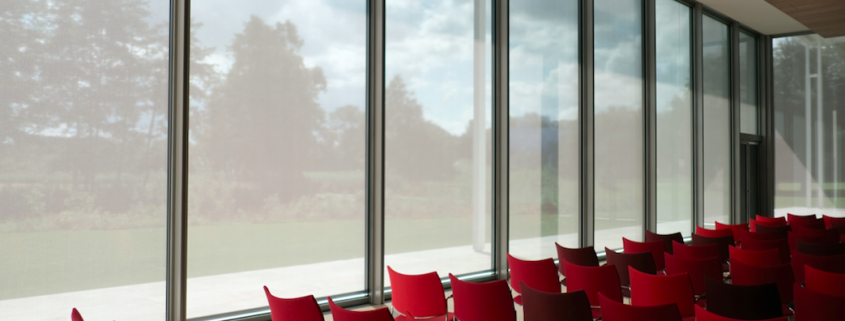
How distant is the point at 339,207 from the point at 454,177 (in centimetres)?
146

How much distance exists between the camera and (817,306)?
299 centimetres

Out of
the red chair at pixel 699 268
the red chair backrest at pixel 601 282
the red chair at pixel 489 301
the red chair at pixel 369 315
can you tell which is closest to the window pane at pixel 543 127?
the red chair at pixel 699 268

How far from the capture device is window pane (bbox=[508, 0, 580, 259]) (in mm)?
6645

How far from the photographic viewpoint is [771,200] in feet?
37.7

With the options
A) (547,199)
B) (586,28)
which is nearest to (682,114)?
(586,28)

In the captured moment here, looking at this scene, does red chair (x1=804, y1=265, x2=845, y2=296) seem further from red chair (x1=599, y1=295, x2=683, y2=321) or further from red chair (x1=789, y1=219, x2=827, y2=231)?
red chair (x1=789, y1=219, x2=827, y2=231)

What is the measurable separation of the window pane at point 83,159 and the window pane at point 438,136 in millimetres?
2189

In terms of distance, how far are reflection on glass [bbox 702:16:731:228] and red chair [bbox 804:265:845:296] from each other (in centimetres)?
661

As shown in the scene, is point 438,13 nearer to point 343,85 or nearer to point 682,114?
point 343,85

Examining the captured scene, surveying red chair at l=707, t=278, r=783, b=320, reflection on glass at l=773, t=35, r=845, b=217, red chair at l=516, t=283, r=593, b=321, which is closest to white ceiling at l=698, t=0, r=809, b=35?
reflection on glass at l=773, t=35, r=845, b=217

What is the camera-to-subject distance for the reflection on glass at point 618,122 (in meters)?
7.78

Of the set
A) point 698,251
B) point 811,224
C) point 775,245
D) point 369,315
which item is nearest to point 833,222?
point 811,224

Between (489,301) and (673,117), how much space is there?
7.16m

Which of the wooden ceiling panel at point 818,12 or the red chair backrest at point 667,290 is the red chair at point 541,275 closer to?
the red chair backrest at point 667,290
